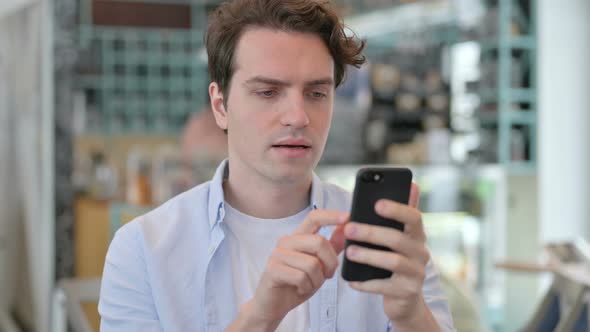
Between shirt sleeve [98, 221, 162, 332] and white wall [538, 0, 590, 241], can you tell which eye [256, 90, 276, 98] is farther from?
white wall [538, 0, 590, 241]

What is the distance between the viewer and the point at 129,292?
1151 millimetres

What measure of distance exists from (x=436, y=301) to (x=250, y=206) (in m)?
0.33

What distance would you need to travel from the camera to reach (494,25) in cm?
568

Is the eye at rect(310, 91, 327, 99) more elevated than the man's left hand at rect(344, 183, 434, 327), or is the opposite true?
the eye at rect(310, 91, 327, 99)

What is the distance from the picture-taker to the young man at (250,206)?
1.10 meters

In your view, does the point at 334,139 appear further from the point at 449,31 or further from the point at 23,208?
the point at 23,208

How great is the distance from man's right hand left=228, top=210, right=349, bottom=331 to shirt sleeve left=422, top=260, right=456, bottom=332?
10.5 inches

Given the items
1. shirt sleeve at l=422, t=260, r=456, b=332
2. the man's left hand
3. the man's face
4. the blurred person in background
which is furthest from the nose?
the blurred person in background

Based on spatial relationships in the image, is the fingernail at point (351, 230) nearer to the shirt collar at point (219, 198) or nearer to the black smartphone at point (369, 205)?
the black smartphone at point (369, 205)

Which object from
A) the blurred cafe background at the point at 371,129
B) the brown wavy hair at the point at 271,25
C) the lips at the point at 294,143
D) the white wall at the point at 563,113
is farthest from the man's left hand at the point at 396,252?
the white wall at the point at 563,113

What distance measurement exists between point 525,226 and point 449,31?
1677 millimetres

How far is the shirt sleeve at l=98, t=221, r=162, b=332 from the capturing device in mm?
1146

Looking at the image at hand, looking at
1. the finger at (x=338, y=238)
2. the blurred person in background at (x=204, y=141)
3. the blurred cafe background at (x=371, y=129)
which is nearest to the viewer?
the finger at (x=338, y=238)

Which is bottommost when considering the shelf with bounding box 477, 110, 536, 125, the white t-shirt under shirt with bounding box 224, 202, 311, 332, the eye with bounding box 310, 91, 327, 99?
the white t-shirt under shirt with bounding box 224, 202, 311, 332
